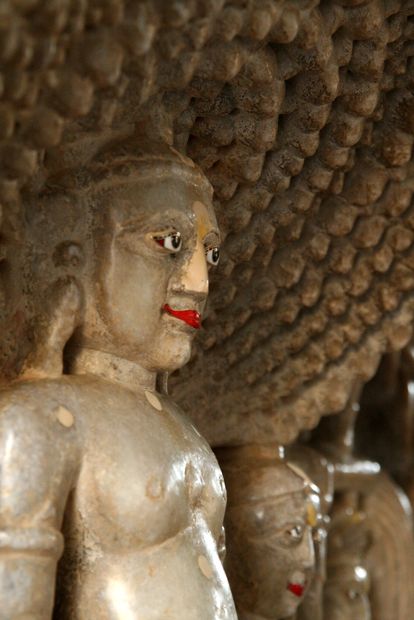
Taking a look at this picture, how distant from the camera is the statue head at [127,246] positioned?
1.58 metres

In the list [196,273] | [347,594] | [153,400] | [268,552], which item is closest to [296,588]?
[268,552]

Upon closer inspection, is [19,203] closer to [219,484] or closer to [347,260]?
[219,484]

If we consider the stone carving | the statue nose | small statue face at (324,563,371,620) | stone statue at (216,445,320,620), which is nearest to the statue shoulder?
the stone carving

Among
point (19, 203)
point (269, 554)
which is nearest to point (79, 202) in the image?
point (19, 203)

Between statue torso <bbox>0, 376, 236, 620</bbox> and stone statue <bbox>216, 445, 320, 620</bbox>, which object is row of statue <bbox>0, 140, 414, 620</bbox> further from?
stone statue <bbox>216, 445, 320, 620</bbox>

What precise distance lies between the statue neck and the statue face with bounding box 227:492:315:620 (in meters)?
0.55

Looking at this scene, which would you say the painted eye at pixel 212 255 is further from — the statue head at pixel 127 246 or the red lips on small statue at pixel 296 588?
the red lips on small statue at pixel 296 588

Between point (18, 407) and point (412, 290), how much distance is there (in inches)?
40.0

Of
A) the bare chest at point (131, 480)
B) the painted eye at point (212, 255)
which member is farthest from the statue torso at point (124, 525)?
the painted eye at point (212, 255)

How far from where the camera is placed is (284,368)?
2168 millimetres

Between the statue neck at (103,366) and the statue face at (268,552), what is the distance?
55cm

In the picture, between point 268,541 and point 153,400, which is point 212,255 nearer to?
point 153,400

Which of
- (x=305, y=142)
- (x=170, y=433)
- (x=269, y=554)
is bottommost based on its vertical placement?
(x=269, y=554)

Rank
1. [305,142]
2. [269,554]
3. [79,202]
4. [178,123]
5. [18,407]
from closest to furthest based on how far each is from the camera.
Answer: [18,407] < [79,202] < [178,123] < [305,142] < [269,554]
